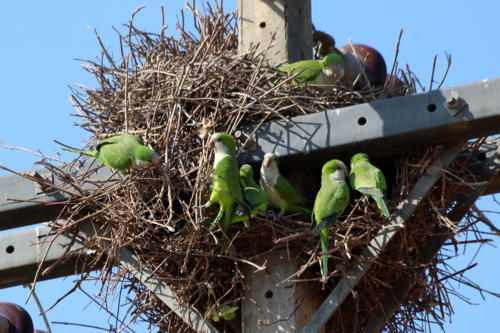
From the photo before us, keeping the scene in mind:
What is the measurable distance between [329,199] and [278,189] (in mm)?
314

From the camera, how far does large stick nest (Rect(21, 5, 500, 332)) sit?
12.6 ft

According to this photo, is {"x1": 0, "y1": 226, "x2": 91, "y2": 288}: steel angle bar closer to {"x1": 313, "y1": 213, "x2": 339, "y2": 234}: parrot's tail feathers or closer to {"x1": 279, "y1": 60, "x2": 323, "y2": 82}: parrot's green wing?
{"x1": 313, "y1": 213, "x2": 339, "y2": 234}: parrot's tail feathers

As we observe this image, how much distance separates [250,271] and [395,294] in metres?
0.68

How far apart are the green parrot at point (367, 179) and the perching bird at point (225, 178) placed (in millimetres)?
515

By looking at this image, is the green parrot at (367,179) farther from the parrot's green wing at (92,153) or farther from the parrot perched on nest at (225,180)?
the parrot's green wing at (92,153)

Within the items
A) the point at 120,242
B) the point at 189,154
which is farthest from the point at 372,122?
the point at 120,242

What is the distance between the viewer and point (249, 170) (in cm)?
401

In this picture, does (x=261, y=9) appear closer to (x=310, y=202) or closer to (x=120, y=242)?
(x=310, y=202)

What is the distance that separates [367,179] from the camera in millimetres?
3781

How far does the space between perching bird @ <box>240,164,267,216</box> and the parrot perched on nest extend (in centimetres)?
5

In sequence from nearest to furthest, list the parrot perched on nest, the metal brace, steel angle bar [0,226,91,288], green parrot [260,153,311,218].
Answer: the metal brace < the parrot perched on nest < green parrot [260,153,311,218] < steel angle bar [0,226,91,288]

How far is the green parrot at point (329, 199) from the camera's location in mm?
3678

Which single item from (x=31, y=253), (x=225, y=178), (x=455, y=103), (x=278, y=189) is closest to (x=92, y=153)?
(x=31, y=253)

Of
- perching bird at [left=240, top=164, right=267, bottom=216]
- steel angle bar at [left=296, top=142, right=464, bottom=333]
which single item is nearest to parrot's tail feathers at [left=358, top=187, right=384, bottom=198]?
steel angle bar at [left=296, top=142, right=464, bottom=333]
